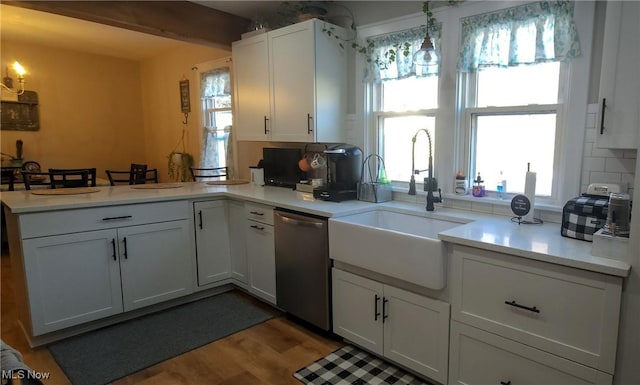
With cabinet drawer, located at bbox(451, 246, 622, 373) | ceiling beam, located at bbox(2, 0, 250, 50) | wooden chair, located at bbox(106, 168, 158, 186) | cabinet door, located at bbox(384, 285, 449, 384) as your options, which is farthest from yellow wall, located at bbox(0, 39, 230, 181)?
cabinet drawer, located at bbox(451, 246, 622, 373)

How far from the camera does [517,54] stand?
223 centimetres

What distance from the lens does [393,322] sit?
7.20 feet

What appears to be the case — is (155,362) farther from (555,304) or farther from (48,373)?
(555,304)

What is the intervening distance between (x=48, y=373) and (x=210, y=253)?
51.4 inches

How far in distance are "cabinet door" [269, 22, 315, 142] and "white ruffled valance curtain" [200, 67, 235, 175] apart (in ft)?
4.49

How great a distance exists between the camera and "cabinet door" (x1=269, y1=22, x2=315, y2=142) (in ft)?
9.90

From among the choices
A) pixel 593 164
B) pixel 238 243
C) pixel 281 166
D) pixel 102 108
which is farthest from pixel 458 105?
pixel 102 108

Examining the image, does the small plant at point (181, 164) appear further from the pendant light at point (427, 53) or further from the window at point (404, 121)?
the pendant light at point (427, 53)

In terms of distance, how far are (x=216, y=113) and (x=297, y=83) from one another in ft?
6.95

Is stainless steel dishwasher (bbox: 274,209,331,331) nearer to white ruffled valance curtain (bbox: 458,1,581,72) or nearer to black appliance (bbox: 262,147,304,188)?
black appliance (bbox: 262,147,304,188)

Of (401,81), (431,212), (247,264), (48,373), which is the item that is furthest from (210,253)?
(401,81)

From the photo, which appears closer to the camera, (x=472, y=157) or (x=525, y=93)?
(x=525, y=93)

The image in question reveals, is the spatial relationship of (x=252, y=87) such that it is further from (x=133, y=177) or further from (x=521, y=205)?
(x=133, y=177)

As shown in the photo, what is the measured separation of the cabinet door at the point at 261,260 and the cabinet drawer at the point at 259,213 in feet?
0.12
